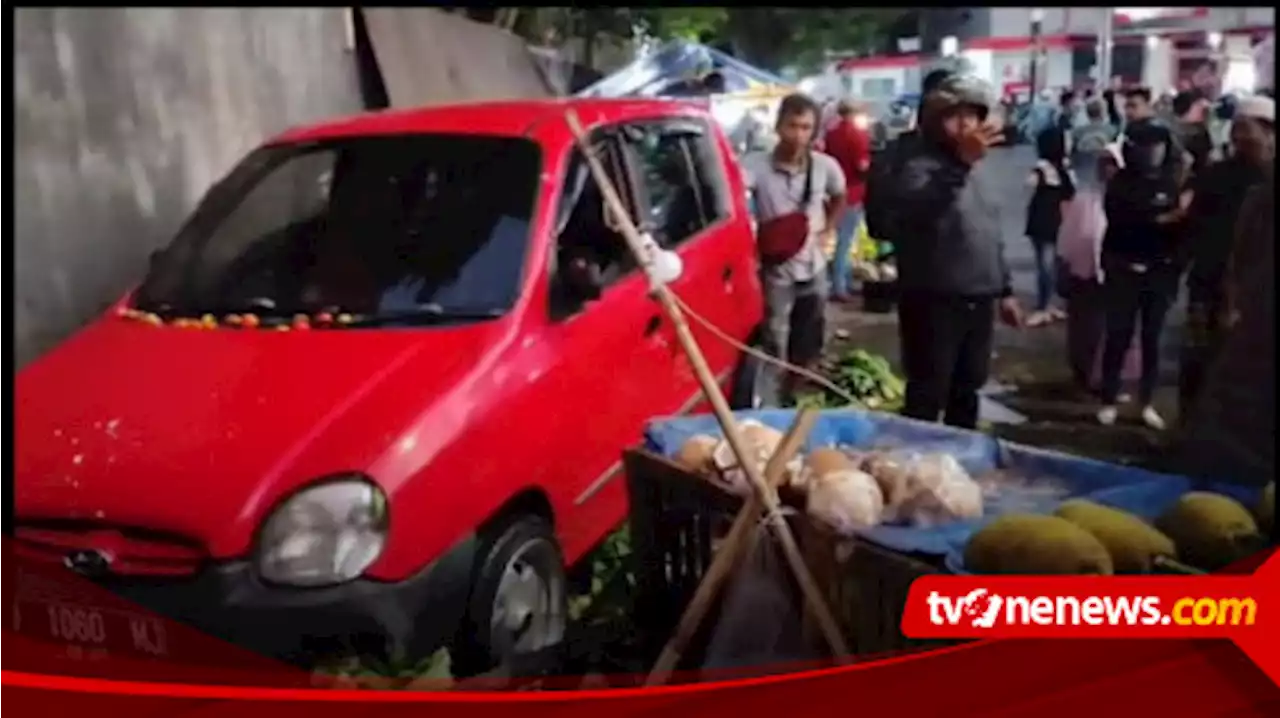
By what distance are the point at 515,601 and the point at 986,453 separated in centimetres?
53

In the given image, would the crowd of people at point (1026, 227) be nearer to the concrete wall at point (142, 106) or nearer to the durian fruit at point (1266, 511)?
the durian fruit at point (1266, 511)

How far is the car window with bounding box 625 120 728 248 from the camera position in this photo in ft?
5.11

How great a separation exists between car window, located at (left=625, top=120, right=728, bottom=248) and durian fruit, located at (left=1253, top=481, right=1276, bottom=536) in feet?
2.16

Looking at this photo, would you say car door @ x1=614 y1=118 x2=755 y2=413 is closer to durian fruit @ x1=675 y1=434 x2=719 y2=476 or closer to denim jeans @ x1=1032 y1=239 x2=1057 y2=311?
durian fruit @ x1=675 y1=434 x2=719 y2=476

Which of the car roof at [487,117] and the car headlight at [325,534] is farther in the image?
the car roof at [487,117]

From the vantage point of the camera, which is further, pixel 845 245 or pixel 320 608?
pixel 845 245

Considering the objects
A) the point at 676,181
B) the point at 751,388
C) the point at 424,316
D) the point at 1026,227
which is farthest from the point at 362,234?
the point at 1026,227

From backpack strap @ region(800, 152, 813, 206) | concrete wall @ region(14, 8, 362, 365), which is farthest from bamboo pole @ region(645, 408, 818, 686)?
concrete wall @ region(14, 8, 362, 365)

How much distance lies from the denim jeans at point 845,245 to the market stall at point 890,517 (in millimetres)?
144

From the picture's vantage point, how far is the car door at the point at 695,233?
1.55 meters

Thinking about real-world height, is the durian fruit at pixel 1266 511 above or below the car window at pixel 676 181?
below

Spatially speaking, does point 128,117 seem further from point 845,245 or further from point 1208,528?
point 1208,528

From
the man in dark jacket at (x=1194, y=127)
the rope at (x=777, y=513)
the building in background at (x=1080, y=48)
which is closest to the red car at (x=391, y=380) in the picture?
the rope at (x=777, y=513)

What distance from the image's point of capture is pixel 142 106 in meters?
1.56
